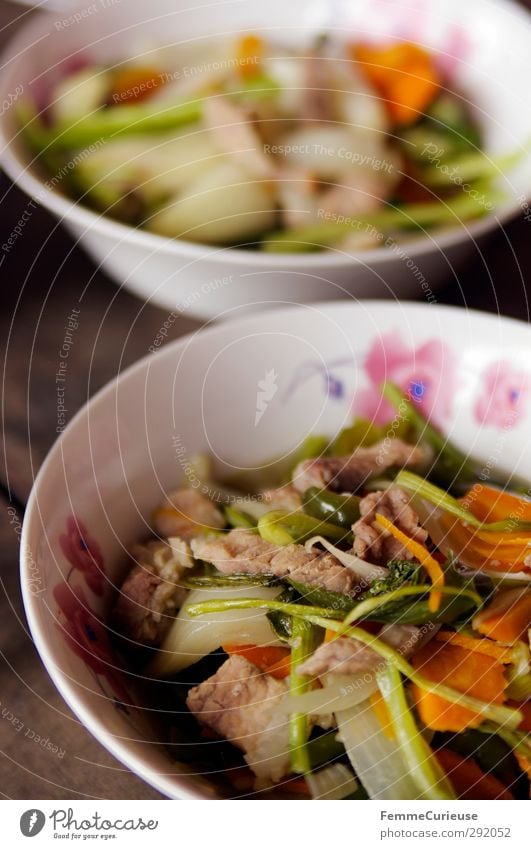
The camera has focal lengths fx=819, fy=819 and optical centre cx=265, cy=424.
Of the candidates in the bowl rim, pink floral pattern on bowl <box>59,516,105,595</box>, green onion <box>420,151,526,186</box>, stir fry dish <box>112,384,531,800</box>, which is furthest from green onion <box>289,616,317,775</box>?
green onion <box>420,151,526,186</box>

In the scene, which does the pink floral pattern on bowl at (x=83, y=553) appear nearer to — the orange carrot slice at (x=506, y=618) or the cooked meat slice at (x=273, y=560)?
the cooked meat slice at (x=273, y=560)

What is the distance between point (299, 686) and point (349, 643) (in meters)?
0.03

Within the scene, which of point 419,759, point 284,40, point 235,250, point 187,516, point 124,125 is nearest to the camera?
point 419,759

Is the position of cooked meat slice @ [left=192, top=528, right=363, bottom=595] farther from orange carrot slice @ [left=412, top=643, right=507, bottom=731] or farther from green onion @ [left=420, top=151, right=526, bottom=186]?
green onion @ [left=420, top=151, right=526, bottom=186]

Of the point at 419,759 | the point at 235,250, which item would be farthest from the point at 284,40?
the point at 419,759

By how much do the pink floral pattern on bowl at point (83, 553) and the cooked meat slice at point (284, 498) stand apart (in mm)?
96

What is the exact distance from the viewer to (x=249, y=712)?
1.22ft

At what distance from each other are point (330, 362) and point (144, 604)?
0.20 m

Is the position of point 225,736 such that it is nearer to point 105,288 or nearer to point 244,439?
point 244,439

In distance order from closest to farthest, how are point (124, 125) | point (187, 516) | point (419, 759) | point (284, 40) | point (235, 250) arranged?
point (419, 759) → point (187, 516) → point (235, 250) → point (124, 125) → point (284, 40)

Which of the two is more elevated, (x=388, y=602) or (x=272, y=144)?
(x=272, y=144)

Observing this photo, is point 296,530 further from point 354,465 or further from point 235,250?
point 235,250

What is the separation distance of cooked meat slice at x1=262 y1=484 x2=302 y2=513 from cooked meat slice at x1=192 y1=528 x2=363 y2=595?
0.03 m
